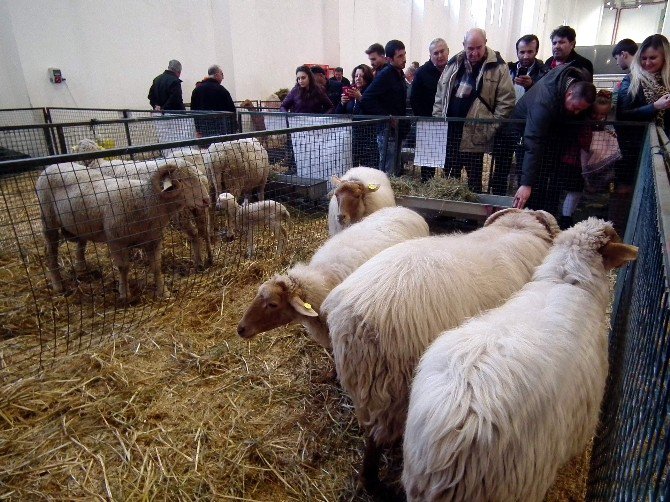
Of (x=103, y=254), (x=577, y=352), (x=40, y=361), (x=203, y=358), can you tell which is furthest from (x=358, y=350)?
(x=103, y=254)

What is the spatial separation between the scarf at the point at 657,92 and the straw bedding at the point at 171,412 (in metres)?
3.08

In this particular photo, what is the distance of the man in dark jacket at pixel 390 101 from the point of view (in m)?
4.94

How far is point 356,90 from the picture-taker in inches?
223

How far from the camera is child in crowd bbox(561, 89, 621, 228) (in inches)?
146

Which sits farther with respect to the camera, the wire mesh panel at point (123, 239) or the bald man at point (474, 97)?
the bald man at point (474, 97)

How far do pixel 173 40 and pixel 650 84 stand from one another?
10286 mm

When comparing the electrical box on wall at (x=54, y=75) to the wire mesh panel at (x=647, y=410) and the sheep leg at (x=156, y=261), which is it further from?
the wire mesh panel at (x=647, y=410)

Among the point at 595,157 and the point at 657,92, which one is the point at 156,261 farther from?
the point at 657,92

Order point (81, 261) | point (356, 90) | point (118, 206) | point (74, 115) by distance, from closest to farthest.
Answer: point (118, 206)
point (81, 261)
point (356, 90)
point (74, 115)

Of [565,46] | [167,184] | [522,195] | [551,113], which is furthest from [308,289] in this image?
[565,46]

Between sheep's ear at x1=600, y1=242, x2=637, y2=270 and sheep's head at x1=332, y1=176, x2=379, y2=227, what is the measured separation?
1.94 meters

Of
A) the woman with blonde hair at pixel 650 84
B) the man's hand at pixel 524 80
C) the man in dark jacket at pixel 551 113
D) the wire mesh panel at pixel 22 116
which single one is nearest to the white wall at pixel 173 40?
the wire mesh panel at pixel 22 116

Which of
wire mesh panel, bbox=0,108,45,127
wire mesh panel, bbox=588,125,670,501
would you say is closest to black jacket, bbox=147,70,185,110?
wire mesh panel, bbox=0,108,45,127

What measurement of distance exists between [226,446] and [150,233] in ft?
6.42
